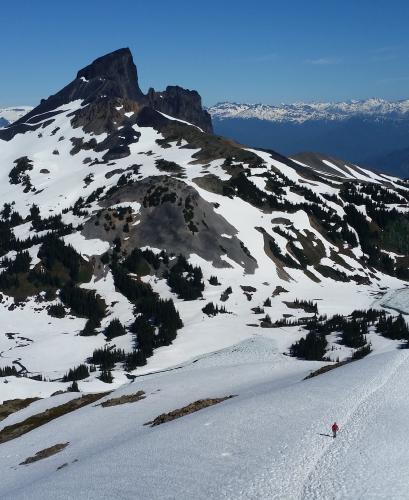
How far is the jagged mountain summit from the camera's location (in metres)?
28.9

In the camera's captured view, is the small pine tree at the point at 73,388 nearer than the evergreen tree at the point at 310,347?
Yes

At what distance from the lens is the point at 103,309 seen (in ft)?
290

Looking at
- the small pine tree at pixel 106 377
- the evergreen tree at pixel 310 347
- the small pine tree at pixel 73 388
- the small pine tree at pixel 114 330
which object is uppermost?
the small pine tree at pixel 114 330

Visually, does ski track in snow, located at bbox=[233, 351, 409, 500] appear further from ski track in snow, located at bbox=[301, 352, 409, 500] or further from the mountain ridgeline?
the mountain ridgeline

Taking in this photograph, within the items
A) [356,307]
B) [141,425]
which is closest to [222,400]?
[141,425]

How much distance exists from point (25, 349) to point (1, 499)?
48.2m

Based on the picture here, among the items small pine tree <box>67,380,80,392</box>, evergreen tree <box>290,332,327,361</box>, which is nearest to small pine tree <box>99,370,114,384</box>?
small pine tree <box>67,380,80,392</box>

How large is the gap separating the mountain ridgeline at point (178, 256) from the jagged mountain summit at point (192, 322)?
16.4 inches

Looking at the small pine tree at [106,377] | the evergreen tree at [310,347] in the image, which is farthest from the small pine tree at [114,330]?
the evergreen tree at [310,347]

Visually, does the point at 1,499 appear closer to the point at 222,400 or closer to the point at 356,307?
the point at 222,400

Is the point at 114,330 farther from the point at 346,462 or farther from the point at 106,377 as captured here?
the point at 346,462

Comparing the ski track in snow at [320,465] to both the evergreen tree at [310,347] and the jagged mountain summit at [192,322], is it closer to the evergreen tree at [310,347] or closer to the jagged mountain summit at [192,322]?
the jagged mountain summit at [192,322]

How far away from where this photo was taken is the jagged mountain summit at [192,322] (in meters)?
28.9

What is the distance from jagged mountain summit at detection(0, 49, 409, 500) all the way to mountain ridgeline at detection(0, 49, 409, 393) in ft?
1.36
